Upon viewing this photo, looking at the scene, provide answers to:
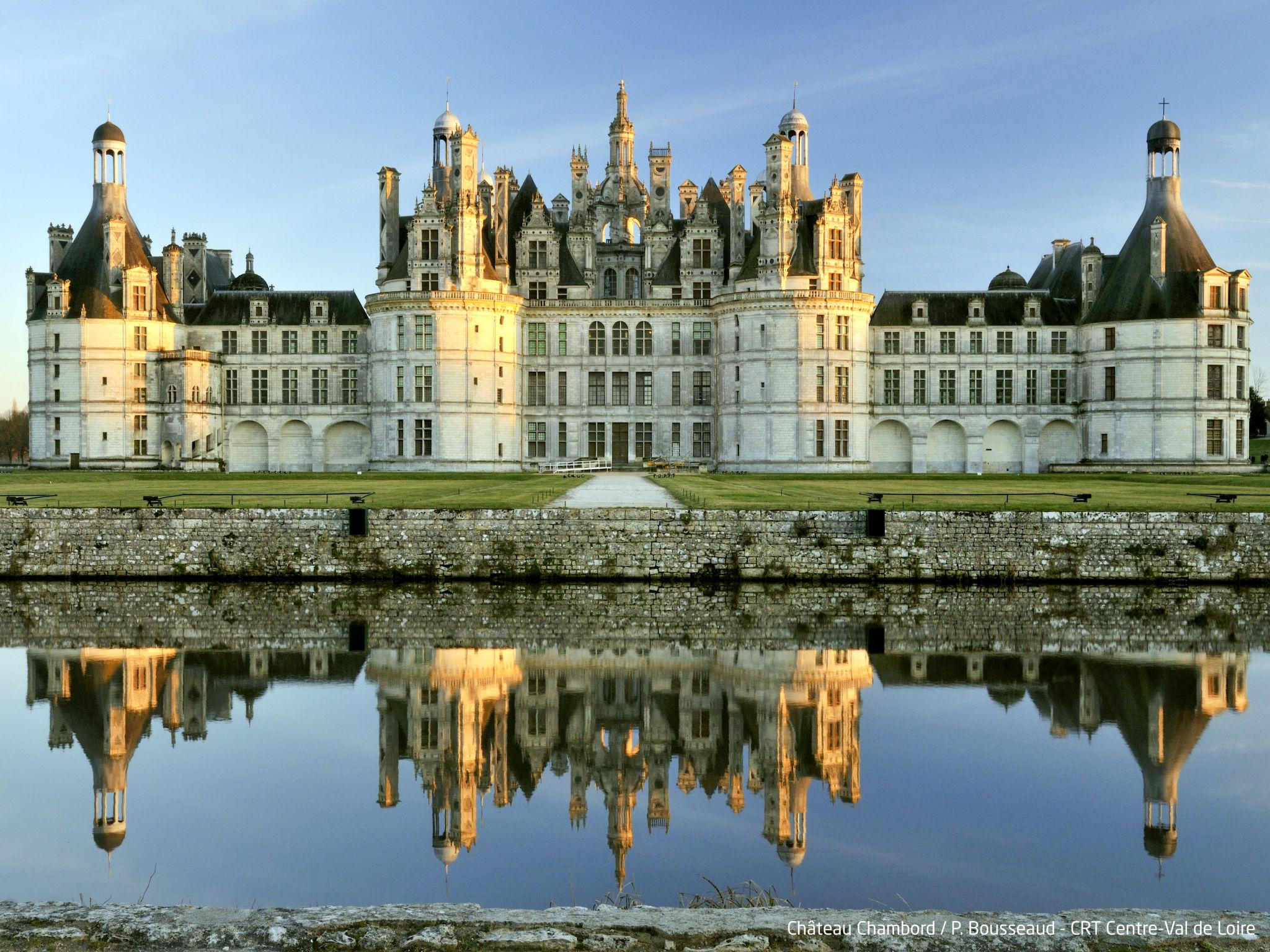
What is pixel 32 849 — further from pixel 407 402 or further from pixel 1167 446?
pixel 1167 446

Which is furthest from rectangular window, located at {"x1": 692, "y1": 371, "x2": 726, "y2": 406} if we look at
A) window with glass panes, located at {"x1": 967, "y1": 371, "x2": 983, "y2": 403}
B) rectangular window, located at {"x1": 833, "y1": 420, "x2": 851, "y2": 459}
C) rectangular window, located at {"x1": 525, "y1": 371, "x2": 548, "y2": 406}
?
window with glass panes, located at {"x1": 967, "y1": 371, "x2": 983, "y2": 403}

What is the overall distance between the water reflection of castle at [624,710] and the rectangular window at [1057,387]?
47.6 metres

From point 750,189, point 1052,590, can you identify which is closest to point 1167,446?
point 750,189

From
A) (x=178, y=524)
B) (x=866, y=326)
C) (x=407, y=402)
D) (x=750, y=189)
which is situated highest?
(x=750, y=189)

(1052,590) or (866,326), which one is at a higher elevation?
(866,326)

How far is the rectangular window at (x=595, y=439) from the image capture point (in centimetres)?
6694

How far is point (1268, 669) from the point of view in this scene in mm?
19719

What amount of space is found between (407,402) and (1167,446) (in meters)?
38.7

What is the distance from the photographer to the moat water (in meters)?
10.7

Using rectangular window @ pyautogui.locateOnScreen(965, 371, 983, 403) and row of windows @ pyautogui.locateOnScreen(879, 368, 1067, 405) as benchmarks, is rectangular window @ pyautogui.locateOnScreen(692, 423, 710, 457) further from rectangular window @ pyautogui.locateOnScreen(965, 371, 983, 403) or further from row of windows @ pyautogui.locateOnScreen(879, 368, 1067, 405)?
rectangular window @ pyautogui.locateOnScreen(965, 371, 983, 403)


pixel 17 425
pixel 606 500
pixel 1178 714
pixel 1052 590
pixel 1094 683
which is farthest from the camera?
pixel 17 425

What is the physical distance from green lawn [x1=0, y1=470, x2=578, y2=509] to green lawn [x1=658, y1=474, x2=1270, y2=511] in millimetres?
5573

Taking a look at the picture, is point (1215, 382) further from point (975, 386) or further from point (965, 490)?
point (965, 490)

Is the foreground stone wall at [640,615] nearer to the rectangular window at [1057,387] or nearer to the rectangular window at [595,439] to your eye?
the rectangular window at [595,439]
